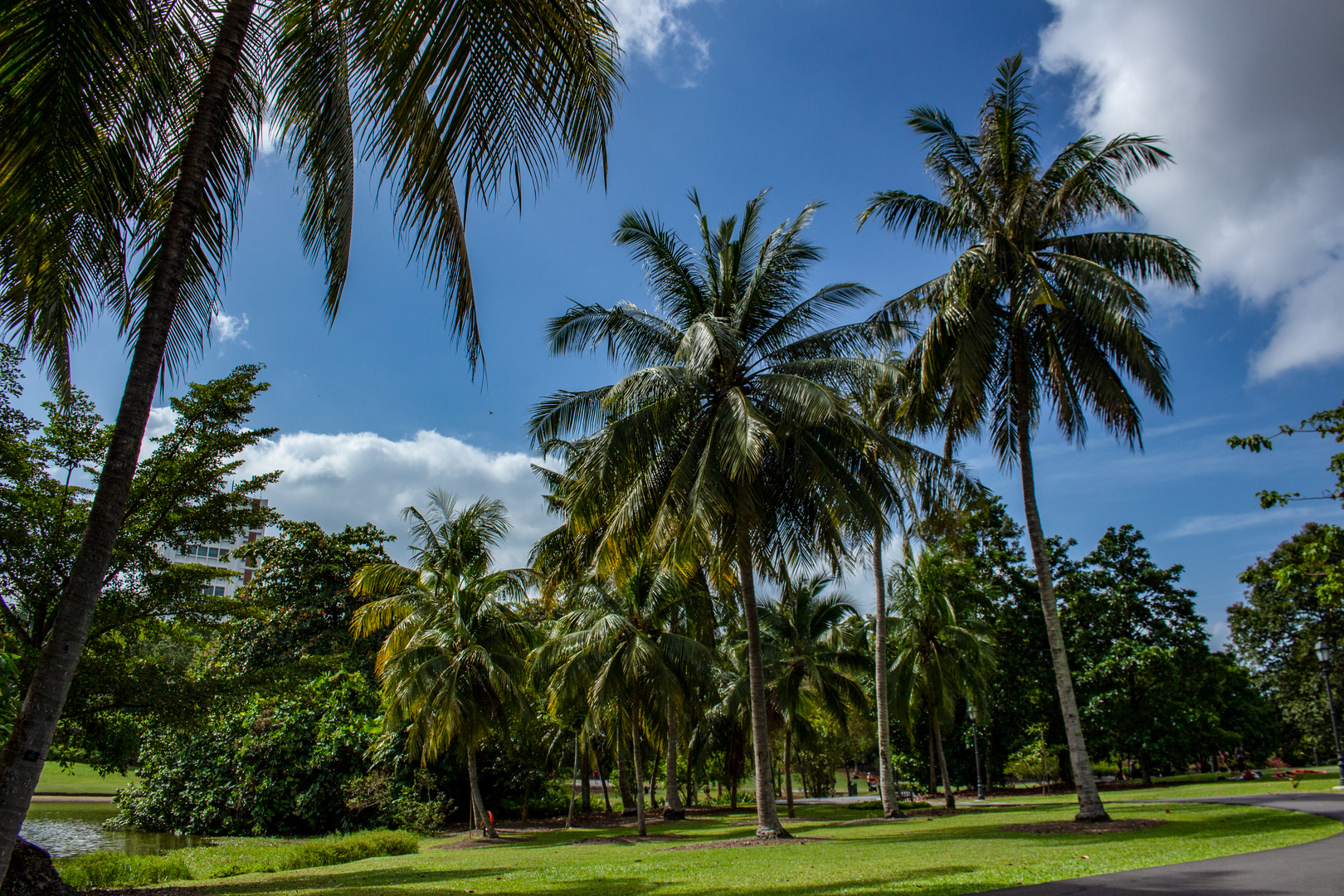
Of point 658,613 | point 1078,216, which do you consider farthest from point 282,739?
point 1078,216

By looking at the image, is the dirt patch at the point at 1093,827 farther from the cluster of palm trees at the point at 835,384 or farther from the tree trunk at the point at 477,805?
the tree trunk at the point at 477,805

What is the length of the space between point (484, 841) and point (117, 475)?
18.1 meters

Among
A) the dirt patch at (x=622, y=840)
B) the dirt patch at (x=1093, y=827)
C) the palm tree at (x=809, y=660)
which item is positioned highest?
the palm tree at (x=809, y=660)

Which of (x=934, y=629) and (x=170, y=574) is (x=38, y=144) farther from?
(x=934, y=629)

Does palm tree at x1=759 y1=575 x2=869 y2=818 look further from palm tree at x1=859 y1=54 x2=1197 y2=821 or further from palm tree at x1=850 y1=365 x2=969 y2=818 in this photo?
palm tree at x1=859 y1=54 x2=1197 y2=821

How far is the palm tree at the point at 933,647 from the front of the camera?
2480cm

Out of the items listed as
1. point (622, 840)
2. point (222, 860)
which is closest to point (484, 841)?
point (622, 840)

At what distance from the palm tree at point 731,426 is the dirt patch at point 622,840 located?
177 inches

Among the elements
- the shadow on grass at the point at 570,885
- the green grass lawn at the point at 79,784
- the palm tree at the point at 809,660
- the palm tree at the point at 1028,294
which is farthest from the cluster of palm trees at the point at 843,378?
the green grass lawn at the point at 79,784

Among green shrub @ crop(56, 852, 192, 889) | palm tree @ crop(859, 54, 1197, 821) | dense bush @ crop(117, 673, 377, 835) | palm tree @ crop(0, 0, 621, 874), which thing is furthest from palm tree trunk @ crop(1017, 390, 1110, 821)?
dense bush @ crop(117, 673, 377, 835)

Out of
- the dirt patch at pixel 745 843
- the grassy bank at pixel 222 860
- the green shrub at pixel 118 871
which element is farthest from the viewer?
the dirt patch at pixel 745 843

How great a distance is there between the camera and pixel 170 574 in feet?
36.5

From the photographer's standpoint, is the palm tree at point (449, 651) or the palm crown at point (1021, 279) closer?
the palm crown at point (1021, 279)

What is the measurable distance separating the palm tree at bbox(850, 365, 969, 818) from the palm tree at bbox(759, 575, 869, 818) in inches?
163
